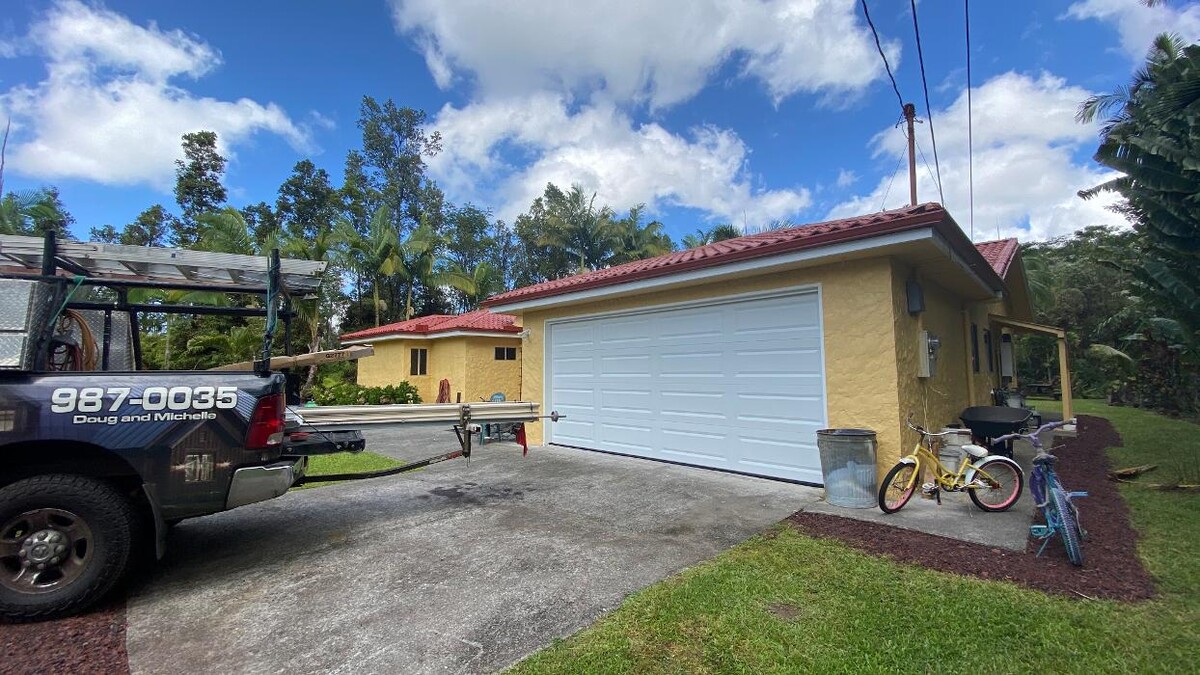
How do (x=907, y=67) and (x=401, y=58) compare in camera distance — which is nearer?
(x=907, y=67)

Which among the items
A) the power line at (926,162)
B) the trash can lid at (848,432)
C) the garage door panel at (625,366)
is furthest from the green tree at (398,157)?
the trash can lid at (848,432)

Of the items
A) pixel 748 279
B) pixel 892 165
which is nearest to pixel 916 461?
pixel 748 279

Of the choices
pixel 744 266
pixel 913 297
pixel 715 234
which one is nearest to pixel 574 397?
pixel 744 266

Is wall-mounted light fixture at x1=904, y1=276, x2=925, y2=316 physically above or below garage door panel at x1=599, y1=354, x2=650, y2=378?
above

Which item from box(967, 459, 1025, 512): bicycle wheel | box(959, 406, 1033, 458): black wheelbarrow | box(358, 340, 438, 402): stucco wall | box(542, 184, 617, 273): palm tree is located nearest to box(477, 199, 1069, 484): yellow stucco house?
box(959, 406, 1033, 458): black wheelbarrow

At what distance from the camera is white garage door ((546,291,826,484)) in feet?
20.6

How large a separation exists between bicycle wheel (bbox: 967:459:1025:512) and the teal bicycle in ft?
2.67

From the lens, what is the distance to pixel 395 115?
30.6 meters

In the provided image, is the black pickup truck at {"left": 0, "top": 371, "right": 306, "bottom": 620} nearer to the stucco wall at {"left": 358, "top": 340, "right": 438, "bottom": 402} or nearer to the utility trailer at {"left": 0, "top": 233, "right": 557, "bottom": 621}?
the utility trailer at {"left": 0, "top": 233, "right": 557, "bottom": 621}

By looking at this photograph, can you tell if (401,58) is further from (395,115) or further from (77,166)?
(395,115)

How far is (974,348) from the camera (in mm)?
10062

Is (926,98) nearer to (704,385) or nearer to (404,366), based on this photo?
(704,385)

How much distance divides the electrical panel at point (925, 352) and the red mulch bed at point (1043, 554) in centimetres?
192

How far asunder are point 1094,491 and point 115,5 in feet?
52.0
